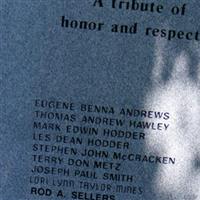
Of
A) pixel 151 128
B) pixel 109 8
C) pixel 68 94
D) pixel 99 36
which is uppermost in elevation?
pixel 109 8

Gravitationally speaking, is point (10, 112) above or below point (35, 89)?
below

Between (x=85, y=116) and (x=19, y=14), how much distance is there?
2.17 feet

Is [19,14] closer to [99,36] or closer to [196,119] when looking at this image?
[99,36]

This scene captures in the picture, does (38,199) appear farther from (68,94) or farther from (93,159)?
(68,94)

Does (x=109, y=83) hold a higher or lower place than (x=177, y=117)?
higher

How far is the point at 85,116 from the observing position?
2.35 metres

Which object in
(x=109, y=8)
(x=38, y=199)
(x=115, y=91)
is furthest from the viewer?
(x=38, y=199)

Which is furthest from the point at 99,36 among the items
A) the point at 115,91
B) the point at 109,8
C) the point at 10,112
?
the point at 10,112

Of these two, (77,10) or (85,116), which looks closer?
(77,10)

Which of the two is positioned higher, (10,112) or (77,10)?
(77,10)

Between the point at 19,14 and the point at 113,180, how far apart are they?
107cm

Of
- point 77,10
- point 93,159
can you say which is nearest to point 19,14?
point 77,10

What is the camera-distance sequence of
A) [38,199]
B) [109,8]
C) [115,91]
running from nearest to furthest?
[109,8]
[115,91]
[38,199]

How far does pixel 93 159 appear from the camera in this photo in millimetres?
2408
